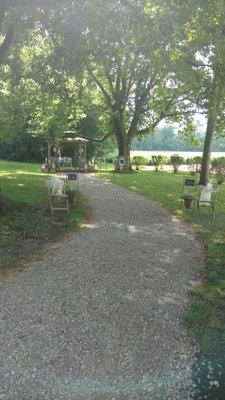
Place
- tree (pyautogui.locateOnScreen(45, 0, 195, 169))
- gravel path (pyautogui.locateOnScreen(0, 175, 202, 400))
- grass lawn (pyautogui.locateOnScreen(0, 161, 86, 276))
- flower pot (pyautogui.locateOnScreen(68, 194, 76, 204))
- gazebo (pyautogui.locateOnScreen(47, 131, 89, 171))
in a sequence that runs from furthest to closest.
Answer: gazebo (pyautogui.locateOnScreen(47, 131, 89, 171))
flower pot (pyautogui.locateOnScreen(68, 194, 76, 204))
tree (pyautogui.locateOnScreen(45, 0, 195, 169))
grass lawn (pyautogui.locateOnScreen(0, 161, 86, 276))
gravel path (pyautogui.locateOnScreen(0, 175, 202, 400))

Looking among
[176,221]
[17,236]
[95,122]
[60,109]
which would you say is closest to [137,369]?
[17,236]

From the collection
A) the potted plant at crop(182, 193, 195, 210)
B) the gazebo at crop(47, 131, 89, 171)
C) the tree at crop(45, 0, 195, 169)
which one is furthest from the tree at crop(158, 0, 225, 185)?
the gazebo at crop(47, 131, 89, 171)

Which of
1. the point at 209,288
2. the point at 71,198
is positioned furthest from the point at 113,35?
the point at 209,288

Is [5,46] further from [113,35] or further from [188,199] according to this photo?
[188,199]

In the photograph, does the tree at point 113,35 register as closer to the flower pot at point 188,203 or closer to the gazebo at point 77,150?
the flower pot at point 188,203

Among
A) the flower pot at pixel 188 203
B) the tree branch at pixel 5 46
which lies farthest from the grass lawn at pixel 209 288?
the tree branch at pixel 5 46

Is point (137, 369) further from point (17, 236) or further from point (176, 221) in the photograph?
point (176, 221)

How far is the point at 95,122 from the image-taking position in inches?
1649

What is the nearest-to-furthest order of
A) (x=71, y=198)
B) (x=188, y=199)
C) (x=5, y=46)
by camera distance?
(x=5, y=46) → (x=188, y=199) → (x=71, y=198)

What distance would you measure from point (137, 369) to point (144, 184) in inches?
723

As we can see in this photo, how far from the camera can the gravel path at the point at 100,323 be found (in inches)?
171

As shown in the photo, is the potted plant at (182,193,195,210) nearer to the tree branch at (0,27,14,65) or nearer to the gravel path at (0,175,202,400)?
the gravel path at (0,175,202,400)

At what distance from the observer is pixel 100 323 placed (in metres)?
5.61

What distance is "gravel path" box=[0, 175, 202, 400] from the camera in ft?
14.2
